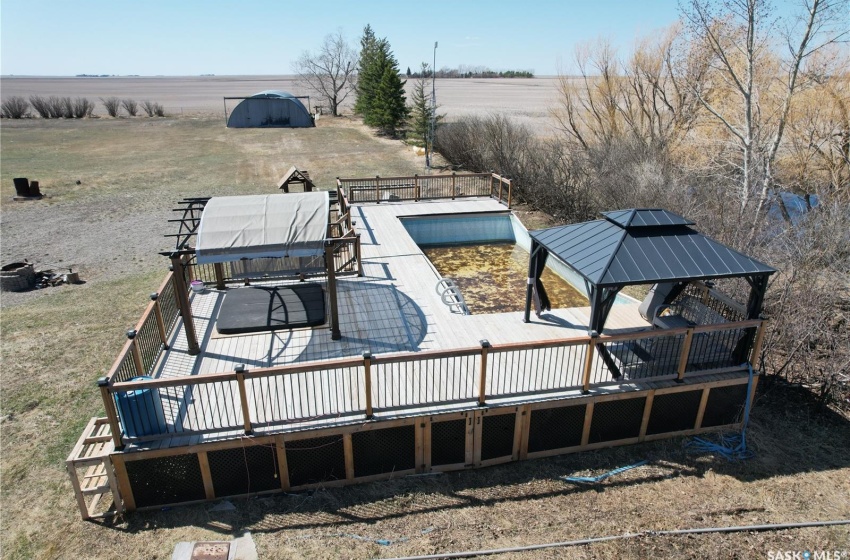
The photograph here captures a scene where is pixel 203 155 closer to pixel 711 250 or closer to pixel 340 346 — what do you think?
pixel 340 346

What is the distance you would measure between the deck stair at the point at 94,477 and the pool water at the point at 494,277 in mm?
7718

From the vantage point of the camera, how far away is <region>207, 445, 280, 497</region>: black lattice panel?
23.0 ft

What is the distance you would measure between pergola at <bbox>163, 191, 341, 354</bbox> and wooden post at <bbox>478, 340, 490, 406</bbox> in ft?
10.4

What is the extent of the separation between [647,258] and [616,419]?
2.55m

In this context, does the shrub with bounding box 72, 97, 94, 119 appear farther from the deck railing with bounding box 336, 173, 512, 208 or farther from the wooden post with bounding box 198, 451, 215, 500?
the wooden post with bounding box 198, 451, 215, 500

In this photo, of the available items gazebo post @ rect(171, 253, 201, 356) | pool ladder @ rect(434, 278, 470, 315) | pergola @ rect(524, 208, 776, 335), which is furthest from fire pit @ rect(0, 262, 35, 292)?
pergola @ rect(524, 208, 776, 335)

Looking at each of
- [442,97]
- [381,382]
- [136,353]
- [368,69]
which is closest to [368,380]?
[381,382]

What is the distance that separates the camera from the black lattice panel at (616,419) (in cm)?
802

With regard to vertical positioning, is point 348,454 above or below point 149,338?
below

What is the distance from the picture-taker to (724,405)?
8500mm

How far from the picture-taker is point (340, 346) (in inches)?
368

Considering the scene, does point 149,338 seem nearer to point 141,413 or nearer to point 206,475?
point 141,413

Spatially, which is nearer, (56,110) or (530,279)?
(530,279)

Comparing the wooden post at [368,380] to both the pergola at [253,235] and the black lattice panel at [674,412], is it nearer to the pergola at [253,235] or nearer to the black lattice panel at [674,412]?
the pergola at [253,235]
